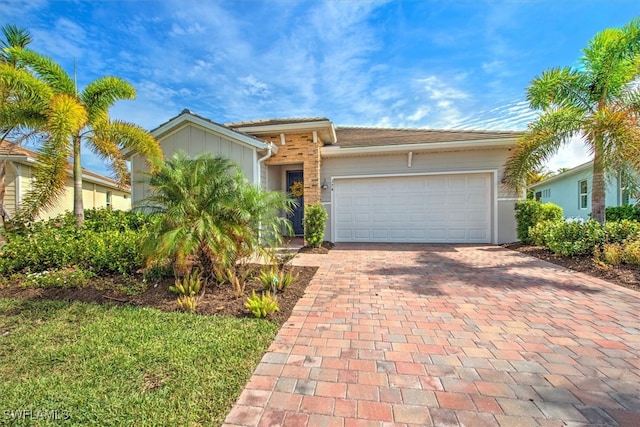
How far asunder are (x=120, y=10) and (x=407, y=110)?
10.9 m

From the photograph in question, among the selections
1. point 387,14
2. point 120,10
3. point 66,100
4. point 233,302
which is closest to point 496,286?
point 233,302

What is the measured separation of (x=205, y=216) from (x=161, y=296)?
1438 millimetres

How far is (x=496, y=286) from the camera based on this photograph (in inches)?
184

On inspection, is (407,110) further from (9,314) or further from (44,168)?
(9,314)

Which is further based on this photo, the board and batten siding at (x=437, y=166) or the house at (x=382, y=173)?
the board and batten siding at (x=437, y=166)

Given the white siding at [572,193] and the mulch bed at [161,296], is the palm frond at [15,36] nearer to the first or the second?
the mulch bed at [161,296]

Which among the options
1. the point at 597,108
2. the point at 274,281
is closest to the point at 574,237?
the point at 597,108

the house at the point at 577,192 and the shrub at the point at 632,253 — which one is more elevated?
the house at the point at 577,192

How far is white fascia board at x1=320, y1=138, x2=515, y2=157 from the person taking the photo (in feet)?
29.1

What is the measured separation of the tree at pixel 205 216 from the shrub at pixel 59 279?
5.37ft

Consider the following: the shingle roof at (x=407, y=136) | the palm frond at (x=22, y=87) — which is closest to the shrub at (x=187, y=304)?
the palm frond at (x=22, y=87)

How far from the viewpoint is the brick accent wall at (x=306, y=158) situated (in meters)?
9.29

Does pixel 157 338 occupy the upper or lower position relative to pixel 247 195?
lower

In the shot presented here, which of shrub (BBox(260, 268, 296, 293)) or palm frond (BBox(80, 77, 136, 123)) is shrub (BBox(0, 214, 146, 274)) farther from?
palm frond (BBox(80, 77, 136, 123))
